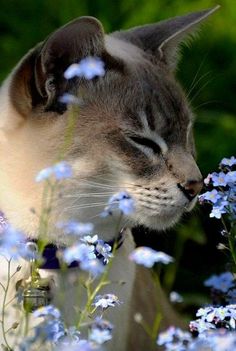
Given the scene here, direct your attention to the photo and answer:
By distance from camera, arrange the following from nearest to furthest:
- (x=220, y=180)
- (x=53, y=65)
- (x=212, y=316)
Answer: (x=212, y=316), (x=220, y=180), (x=53, y=65)

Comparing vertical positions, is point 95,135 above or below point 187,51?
above

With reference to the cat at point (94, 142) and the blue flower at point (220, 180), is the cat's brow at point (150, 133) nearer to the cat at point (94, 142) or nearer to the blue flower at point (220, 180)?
the cat at point (94, 142)

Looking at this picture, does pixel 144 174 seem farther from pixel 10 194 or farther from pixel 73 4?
pixel 73 4

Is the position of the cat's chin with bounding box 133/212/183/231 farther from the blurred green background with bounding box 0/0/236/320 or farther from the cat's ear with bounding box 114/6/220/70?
the blurred green background with bounding box 0/0/236/320

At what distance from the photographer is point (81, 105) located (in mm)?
2729

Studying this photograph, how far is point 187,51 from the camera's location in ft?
13.9

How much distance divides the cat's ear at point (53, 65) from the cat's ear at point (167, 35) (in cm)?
38

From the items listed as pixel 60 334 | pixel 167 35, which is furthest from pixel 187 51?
pixel 60 334

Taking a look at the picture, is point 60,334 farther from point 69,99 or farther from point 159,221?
point 159,221

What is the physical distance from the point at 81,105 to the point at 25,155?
223 millimetres

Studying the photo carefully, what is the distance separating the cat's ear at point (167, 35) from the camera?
119 inches

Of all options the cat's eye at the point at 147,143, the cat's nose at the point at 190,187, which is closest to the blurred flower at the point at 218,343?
the cat's nose at the point at 190,187

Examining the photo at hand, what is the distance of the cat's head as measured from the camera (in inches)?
104

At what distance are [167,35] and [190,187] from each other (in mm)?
626
